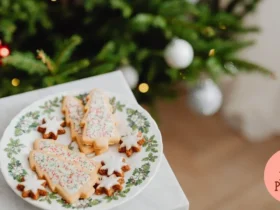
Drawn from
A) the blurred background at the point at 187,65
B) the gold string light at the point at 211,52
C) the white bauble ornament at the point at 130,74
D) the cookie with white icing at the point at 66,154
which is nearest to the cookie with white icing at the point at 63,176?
the cookie with white icing at the point at 66,154

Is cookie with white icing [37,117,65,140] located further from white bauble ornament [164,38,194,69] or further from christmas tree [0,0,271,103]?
white bauble ornament [164,38,194,69]

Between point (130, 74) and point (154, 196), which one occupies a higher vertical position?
point (130, 74)

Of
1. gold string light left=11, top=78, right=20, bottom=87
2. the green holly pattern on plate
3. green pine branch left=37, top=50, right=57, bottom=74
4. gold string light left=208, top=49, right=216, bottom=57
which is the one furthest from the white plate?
gold string light left=208, top=49, right=216, bottom=57

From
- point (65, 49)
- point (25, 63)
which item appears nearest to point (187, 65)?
point (65, 49)

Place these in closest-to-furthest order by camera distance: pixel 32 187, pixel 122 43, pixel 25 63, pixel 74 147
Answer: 1. pixel 32 187
2. pixel 74 147
3. pixel 25 63
4. pixel 122 43

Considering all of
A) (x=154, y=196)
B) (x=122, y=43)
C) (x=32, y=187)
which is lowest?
(x=154, y=196)

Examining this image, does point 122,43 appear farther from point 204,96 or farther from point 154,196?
point 154,196

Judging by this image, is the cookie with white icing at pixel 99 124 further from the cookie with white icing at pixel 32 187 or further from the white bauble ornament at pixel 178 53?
the white bauble ornament at pixel 178 53
